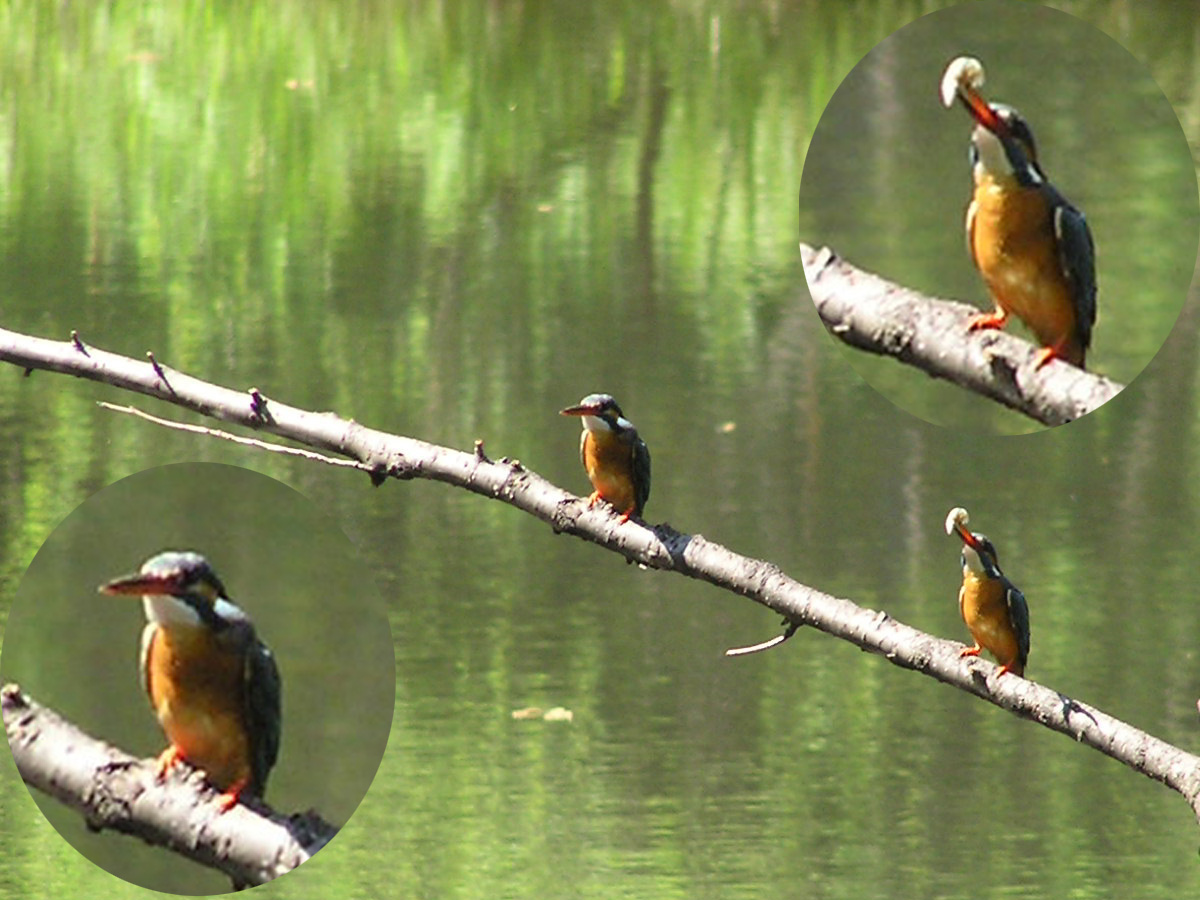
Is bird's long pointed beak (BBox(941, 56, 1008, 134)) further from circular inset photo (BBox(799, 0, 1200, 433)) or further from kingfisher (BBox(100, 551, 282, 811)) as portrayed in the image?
kingfisher (BBox(100, 551, 282, 811))

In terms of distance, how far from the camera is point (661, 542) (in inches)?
96.7

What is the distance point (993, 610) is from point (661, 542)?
0.94 metres

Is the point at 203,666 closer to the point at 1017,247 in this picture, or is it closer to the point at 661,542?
the point at 661,542

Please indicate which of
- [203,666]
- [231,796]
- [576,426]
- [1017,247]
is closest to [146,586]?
[203,666]

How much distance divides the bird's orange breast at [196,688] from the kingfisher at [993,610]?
1.11m

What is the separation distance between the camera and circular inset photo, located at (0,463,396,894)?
2100 millimetres

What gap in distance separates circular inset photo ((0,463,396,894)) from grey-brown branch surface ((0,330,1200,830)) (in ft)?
0.67

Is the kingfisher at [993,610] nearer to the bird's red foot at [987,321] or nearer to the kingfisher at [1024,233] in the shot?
the kingfisher at [1024,233]

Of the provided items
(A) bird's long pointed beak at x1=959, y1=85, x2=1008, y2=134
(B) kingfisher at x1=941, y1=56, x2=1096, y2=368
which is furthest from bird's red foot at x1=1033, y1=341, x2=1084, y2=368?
(A) bird's long pointed beak at x1=959, y1=85, x2=1008, y2=134

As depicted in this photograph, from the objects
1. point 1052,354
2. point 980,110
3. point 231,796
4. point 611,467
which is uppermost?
point 980,110

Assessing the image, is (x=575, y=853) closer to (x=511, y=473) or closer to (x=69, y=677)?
(x=69, y=677)

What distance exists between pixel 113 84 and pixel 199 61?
33 centimetres

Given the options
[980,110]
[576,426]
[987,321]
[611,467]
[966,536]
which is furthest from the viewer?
[576,426]

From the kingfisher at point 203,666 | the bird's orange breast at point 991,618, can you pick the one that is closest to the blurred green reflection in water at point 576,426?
the bird's orange breast at point 991,618
